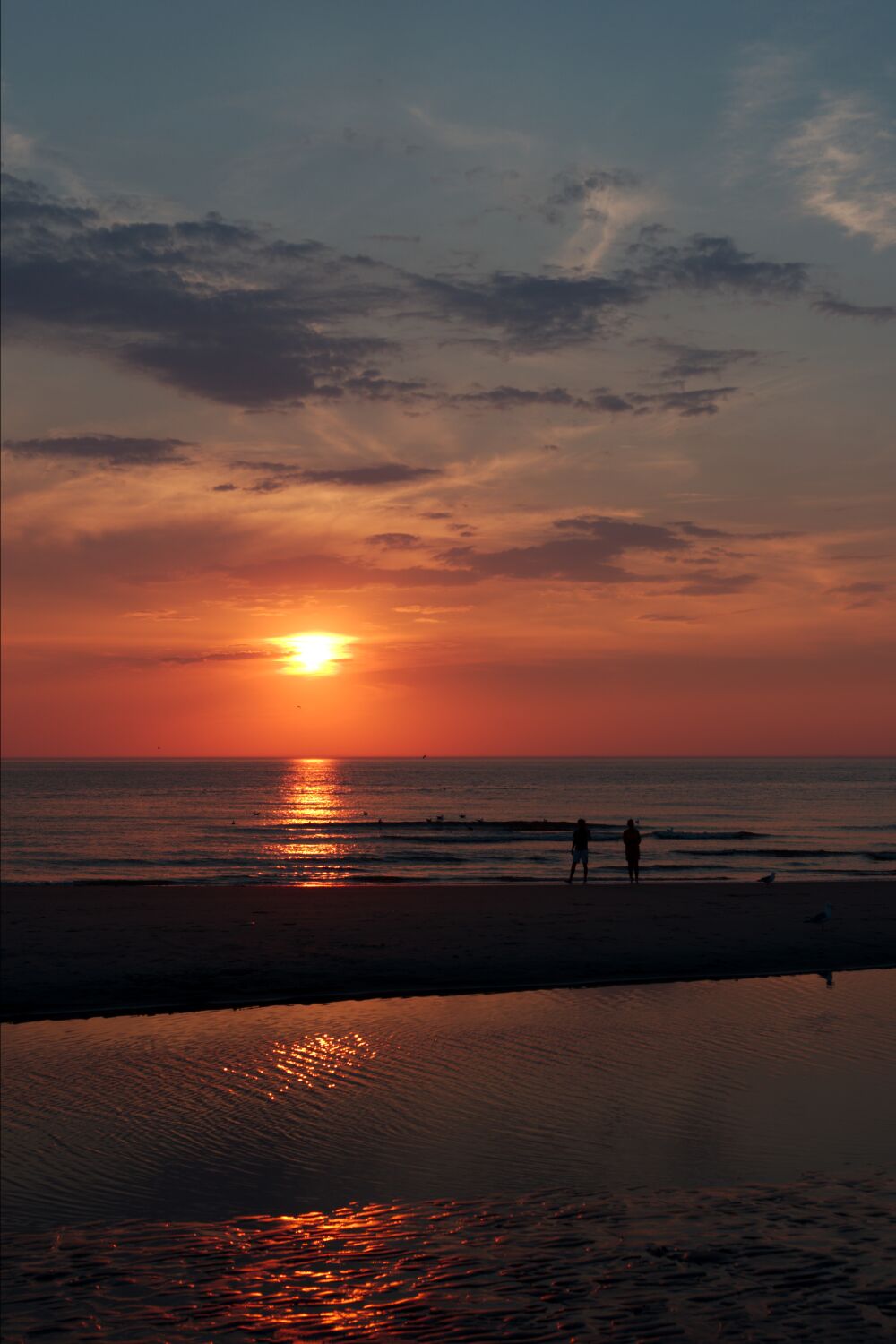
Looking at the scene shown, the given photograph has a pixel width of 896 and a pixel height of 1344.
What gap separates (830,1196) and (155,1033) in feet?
34.0

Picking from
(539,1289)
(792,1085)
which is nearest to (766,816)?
(792,1085)

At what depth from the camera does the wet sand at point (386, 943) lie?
62.7 feet

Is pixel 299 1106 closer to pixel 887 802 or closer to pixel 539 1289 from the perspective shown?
pixel 539 1289

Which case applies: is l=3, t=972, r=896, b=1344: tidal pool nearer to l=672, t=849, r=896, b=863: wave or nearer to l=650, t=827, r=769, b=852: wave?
l=672, t=849, r=896, b=863: wave

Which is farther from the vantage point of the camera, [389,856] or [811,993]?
[389,856]

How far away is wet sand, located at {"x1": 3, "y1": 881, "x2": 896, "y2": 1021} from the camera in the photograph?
1911 centimetres

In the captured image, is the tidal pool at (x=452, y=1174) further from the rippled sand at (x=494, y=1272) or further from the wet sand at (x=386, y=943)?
the wet sand at (x=386, y=943)

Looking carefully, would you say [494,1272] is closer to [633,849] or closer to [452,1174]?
[452,1174]

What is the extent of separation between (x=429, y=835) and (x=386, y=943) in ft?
188

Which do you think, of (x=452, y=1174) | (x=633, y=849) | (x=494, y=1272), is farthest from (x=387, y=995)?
(x=633, y=849)

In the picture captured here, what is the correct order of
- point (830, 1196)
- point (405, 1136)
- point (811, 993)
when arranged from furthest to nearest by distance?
point (811, 993)
point (405, 1136)
point (830, 1196)

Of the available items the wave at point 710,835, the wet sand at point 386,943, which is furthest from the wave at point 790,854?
the wet sand at point 386,943

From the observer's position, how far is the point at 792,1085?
12852 mm

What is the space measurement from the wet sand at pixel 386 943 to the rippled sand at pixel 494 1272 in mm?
9791
